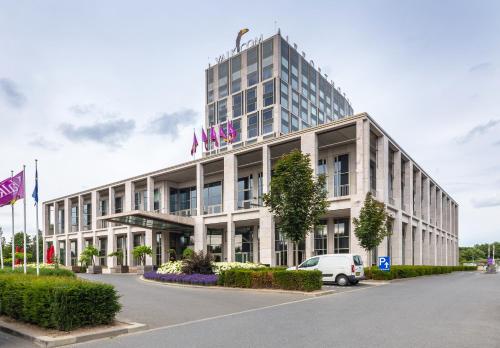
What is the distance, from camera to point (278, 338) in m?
8.80

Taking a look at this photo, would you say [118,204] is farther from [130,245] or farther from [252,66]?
[252,66]

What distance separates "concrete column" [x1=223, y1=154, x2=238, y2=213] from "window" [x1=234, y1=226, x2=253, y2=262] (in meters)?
5.09

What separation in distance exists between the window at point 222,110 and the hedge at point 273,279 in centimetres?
6429

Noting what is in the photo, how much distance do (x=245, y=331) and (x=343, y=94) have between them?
101 metres

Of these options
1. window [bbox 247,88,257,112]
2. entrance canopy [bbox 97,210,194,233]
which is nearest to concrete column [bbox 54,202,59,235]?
entrance canopy [bbox 97,210,194,233]

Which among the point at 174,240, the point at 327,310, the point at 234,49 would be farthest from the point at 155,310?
the point at 234,49

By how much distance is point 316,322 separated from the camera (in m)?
10.7

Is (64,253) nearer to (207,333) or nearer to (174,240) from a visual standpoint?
(174,240)

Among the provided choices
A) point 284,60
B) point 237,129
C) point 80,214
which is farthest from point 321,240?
point 284,60

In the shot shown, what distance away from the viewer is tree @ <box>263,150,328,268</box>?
71.8 feet

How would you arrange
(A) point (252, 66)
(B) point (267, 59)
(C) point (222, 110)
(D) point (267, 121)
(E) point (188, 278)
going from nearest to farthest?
(E) point (188, 278)
(D) point (267, 121)
(B) point (267, 59)
(A) point (252, 66)
(C) point (222, 110)

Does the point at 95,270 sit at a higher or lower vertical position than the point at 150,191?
lower

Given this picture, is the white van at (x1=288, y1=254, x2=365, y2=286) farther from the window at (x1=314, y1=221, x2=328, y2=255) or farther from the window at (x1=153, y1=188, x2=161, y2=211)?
the window at (x1=153, y1=188, x2=161, y2=211)

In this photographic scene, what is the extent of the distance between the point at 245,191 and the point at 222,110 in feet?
138
